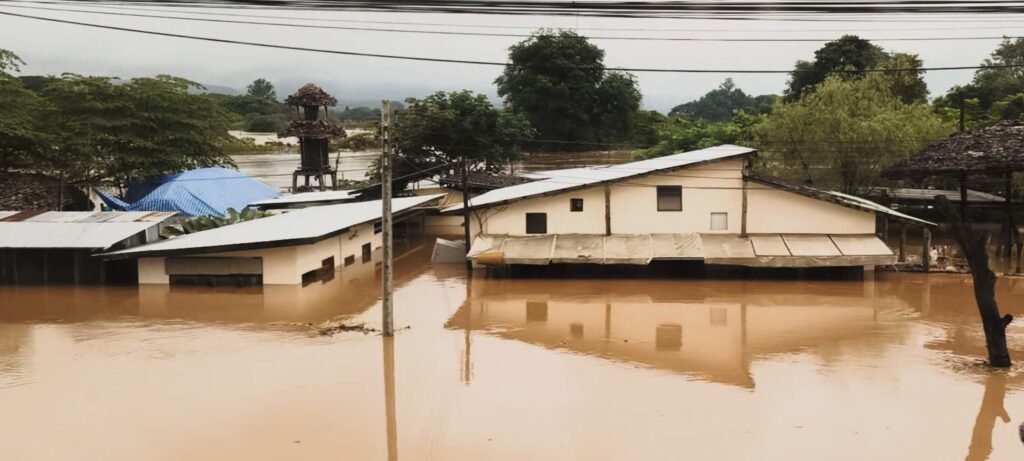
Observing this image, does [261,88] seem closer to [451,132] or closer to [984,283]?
[451,132]

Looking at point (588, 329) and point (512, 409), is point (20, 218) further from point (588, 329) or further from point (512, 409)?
point (512, 409)

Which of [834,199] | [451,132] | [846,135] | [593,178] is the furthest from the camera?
[451,132]

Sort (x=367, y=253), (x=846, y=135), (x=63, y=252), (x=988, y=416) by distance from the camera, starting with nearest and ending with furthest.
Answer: (x=988, y=416) < (x=63, y=252) < (x=846, y=135) < (x=367, y=253)

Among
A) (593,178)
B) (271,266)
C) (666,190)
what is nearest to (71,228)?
(271,266)

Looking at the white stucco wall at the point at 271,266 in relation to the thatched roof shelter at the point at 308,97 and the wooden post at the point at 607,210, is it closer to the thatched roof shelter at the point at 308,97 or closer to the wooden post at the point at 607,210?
the wooden post at the point at 607,210

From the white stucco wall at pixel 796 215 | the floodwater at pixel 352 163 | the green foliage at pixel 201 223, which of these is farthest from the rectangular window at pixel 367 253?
the white stucco wall at pixel 796 215
